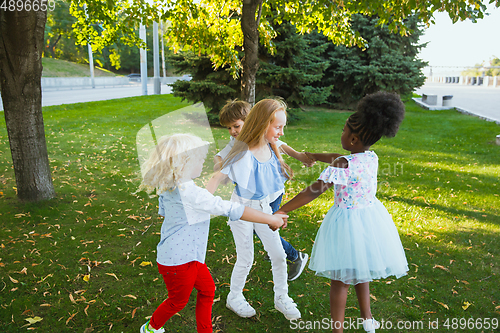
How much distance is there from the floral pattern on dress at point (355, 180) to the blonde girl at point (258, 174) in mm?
520

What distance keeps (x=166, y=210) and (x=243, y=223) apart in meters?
0.70

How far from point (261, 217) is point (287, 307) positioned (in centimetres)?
109

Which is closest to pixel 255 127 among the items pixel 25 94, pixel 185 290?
pixel 185 290

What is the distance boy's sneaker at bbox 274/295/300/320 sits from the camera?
9.55 feet

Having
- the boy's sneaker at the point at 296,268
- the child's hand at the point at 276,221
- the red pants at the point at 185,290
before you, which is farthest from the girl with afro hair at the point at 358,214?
the boy's sneaker at the point at 296,268

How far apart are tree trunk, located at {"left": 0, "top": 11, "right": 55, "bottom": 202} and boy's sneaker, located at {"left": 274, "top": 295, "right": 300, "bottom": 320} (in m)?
3.89

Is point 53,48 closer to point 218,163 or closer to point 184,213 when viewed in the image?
point 218,163

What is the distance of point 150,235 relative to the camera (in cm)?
443

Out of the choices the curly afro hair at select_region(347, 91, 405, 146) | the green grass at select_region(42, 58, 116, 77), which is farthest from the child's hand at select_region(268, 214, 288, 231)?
the green grass at select_region(42, 58, 116, 77)

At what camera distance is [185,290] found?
228 cm

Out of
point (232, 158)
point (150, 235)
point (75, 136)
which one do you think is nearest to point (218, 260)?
point (150, 235)

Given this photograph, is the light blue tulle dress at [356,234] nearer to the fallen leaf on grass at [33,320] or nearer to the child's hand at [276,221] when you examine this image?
the child's hand at [276,221]

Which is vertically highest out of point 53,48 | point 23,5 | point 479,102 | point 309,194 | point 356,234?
point 53,48

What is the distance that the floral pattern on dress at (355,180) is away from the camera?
7.36 feet
